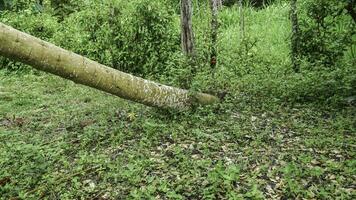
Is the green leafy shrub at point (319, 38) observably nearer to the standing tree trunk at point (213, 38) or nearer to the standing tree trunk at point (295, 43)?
the standing tree trunk at point (295, 43)

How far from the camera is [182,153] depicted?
5.02 m

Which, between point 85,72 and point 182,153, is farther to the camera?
point 182,153

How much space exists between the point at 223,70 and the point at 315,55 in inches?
83.7

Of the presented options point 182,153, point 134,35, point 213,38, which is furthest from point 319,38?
point 182,153

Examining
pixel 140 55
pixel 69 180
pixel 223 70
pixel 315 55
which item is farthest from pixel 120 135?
pixel 315 55

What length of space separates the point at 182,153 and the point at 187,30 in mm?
3276

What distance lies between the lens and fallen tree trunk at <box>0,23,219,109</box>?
4070 mm

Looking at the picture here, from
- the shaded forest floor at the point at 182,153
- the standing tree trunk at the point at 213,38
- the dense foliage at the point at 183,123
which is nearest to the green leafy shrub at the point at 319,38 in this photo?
the dense foliage at the point at 183,123

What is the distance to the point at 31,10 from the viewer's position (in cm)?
1270

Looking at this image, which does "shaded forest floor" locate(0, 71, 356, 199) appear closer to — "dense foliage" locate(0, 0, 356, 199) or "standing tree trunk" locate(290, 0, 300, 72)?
"dense foliage" locate(0, 0, 356, 199)

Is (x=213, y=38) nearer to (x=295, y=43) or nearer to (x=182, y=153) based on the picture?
(x=295, y=43)

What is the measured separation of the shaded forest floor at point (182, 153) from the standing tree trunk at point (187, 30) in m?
1.47

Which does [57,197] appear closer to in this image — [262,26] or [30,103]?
[30,103]

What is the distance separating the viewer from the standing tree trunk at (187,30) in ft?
24.4
